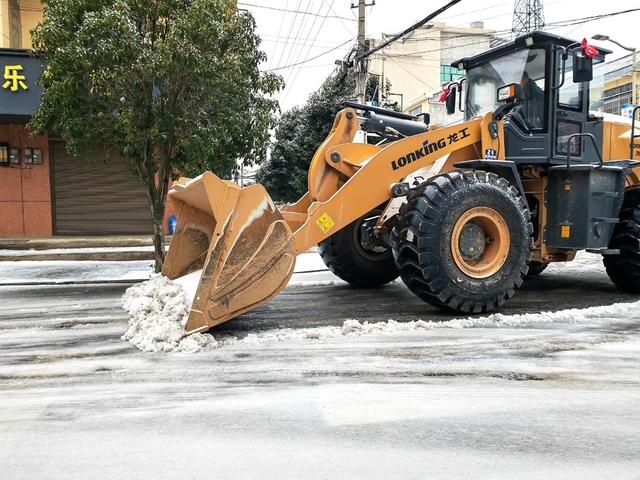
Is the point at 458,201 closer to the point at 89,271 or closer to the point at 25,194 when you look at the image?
the point at 89,271

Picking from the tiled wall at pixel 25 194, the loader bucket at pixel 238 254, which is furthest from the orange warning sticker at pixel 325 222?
the tiled wall at pixel 25 194

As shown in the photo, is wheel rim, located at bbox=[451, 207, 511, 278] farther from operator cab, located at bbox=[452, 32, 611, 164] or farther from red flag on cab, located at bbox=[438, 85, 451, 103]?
red flag on cab, located at bbox=[438, 85, 451, 103]

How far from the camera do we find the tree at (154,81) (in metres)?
8.17

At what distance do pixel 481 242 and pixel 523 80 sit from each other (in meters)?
2.36

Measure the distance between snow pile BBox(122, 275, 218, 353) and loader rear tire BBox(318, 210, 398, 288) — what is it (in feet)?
8.78

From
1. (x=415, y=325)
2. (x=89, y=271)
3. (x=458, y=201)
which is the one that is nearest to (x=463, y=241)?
(x=458, y=201)

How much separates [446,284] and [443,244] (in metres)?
0.41

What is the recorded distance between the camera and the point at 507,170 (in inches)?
251

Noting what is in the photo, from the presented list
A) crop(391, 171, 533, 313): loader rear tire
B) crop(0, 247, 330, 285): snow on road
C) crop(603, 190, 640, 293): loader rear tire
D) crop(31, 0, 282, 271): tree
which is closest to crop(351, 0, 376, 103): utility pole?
crop(0, 247, 330, 285): snow on road

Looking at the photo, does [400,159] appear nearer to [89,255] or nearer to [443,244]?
[443,244]

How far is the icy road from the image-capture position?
2.71 m

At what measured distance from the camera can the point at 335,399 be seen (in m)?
3.48

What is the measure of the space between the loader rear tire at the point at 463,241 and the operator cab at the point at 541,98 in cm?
100

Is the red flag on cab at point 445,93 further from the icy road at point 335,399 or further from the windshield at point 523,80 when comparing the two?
the icy road at point 335,399
